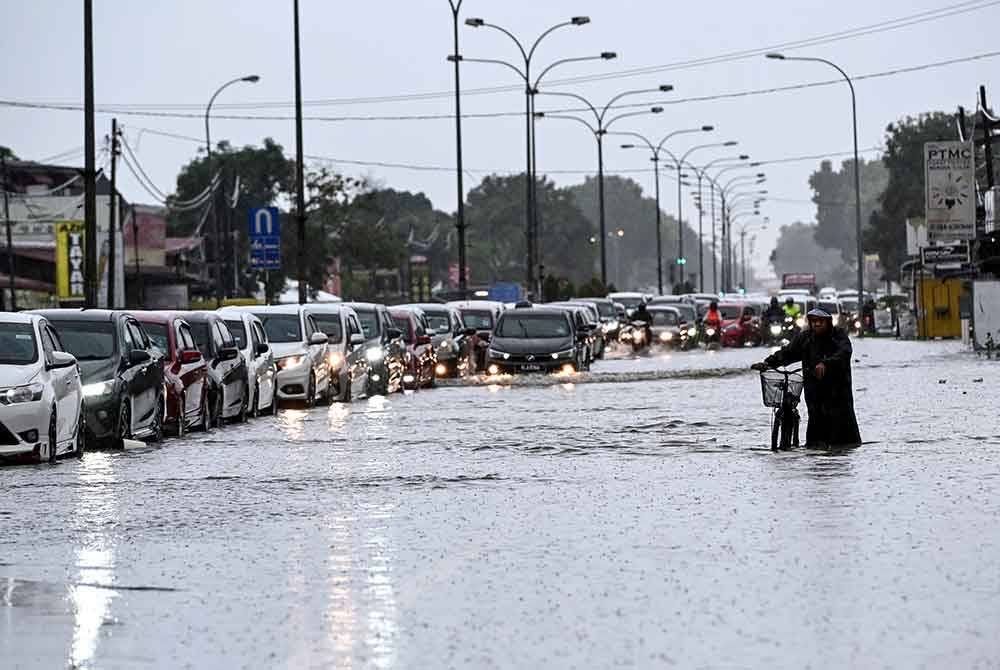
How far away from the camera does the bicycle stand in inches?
856

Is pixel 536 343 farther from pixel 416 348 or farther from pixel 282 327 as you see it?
pixel 282 327

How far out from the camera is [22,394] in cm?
2062

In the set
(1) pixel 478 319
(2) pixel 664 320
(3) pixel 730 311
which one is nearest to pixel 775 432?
(1) pixel 478 319

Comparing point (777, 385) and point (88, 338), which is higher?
point (88, 338)

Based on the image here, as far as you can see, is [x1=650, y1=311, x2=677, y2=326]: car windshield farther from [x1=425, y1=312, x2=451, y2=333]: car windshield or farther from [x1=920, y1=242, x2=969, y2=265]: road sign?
[x1=425, y1=312, x2=451, y2=333]: car windshield

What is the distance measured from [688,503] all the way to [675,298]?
63.6 meters

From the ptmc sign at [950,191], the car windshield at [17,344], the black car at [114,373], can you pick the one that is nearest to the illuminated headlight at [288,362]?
the black car at [114,373]

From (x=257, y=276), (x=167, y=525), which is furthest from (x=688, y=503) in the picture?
(x=257, y=276)

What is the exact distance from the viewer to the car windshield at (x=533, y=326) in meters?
44.8

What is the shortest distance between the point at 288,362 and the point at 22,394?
529 inches

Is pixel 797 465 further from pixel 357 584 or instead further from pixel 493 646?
pixel 493 646

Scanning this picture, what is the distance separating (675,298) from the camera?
79688mm

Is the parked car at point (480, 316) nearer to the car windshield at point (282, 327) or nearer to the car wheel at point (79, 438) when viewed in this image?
the car windshield at point (282, 327)

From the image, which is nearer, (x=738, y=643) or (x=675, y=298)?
(x=738, y=643)
